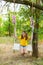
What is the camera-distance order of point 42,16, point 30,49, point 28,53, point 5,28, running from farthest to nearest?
point 5,28 < point 28,53 < point 30,49 < point 42,16

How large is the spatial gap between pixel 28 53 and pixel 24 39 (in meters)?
0.89

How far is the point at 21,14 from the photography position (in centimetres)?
1186

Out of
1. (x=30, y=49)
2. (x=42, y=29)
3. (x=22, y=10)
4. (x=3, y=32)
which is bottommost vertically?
(x=3, y=32)

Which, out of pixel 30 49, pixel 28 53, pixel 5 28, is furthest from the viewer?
pixel 5 28

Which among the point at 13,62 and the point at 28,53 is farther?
the point at 28,53

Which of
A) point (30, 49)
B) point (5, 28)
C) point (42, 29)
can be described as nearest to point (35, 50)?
point (30, 49)

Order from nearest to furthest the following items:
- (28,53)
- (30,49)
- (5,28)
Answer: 1. (30,49)
2. (28,53)
3. (5,28)

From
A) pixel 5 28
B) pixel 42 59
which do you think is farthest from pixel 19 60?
pixel 5 28

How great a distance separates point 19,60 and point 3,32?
44.5 ft

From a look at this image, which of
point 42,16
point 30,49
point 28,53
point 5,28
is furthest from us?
point 5,28

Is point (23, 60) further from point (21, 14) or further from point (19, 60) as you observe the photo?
point (21, 14)

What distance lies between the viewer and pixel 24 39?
12.5 meters

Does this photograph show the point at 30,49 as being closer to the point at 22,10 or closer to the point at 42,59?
the point at 42,59

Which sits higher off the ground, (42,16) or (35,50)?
(42,16)
